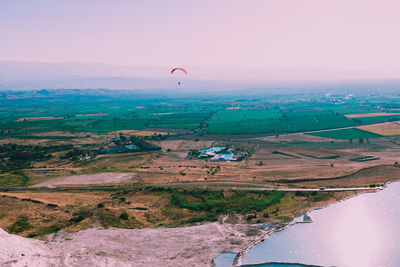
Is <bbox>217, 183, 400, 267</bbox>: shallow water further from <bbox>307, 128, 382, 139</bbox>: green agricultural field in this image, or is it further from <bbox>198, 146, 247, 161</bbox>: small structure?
<bbox>307, 128, 382, 139</bbox>: green agricultural field

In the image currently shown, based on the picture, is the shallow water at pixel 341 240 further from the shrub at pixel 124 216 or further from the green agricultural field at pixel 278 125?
the green agricultural field at pixel 278 125

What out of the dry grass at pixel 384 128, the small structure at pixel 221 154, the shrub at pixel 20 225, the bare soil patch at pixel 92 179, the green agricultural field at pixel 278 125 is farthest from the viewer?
the green agricultural field at pixel 278 125

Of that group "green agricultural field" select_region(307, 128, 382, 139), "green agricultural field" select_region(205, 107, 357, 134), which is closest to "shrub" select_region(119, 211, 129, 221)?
"green agricultural field" select_region(307, 128, 382, 139)

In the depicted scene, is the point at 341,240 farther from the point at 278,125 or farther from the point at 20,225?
the point at 278,125

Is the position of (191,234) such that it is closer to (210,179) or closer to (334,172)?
(210,179)

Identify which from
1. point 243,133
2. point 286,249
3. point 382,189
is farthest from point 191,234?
point 243,133

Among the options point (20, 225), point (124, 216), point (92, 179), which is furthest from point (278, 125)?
point (20, 225)

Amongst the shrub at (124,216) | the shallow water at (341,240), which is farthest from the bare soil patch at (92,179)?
the shallow water at (341,240)
